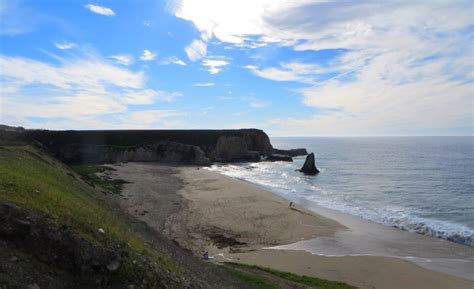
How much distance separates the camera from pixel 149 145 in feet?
289

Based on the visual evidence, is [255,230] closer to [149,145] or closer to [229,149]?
[149,145]

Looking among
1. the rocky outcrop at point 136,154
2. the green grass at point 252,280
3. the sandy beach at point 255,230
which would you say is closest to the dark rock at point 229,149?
the rocky outcrop at point 136,154

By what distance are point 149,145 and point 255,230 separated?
6614 centimetres

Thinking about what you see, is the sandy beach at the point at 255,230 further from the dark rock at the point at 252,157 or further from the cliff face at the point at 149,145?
the dark rock at the point at 252,157

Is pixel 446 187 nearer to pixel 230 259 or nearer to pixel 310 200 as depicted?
pixel 310 200

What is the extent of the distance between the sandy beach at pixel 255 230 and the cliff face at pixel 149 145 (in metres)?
43.2

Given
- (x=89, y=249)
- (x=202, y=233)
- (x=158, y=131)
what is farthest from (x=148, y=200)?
(x=158, y=131)

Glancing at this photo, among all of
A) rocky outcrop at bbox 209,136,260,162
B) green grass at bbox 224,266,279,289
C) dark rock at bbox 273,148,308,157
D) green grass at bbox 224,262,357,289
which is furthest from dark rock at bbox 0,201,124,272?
dark rock at bbox 273,148,308,157

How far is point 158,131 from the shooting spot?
319ft

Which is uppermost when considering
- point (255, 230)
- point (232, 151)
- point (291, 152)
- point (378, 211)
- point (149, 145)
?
point (291, 152)

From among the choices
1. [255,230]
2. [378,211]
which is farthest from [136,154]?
[255,230]

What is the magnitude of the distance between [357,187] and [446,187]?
9.99 m

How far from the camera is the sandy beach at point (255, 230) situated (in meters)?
17.4

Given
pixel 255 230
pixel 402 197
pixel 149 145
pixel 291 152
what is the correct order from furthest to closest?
pixel 291 152 → pixel 149 145 → pixel 402 197 → pixel 255 230
